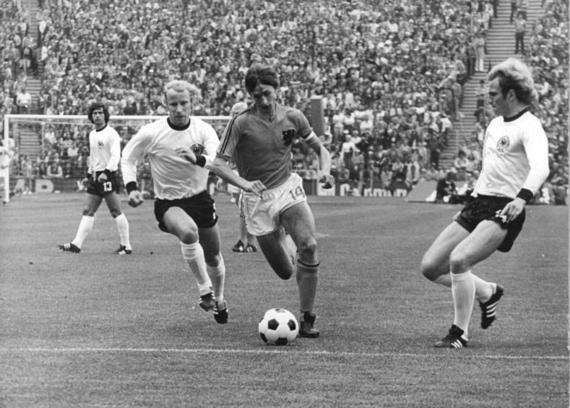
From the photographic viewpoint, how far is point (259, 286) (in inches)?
564

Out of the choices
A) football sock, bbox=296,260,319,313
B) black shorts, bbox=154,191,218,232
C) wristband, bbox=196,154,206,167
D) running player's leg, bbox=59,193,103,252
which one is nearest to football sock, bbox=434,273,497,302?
football sock, bbox=296,260,319,313

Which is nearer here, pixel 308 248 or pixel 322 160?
pixel 308 248

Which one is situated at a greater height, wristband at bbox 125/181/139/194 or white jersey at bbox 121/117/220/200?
white jersey at bbox 121/117/220/200

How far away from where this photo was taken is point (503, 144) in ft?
29.9

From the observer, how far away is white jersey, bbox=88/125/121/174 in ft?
61.7

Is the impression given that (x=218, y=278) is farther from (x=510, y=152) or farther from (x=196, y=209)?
(x=510, y=152)

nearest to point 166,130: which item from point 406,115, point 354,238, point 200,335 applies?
point 200,335

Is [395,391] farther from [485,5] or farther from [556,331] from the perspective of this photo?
[485,5]

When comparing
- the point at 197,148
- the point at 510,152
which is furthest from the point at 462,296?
the point at 197,148

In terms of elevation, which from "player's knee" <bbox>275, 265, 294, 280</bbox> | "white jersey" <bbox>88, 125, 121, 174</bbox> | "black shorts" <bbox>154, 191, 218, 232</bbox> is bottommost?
"white jersey" <bbox>88, 125, 121, 174</bbox>

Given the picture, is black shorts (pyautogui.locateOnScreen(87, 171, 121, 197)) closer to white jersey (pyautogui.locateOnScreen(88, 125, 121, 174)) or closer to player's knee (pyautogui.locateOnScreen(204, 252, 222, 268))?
white jersey (pyautogui.locateOnScreen(88, 125, 121, 174))

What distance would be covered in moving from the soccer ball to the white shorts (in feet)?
2.96

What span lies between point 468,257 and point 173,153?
361 centimetres

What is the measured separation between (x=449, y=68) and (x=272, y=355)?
32.6m
